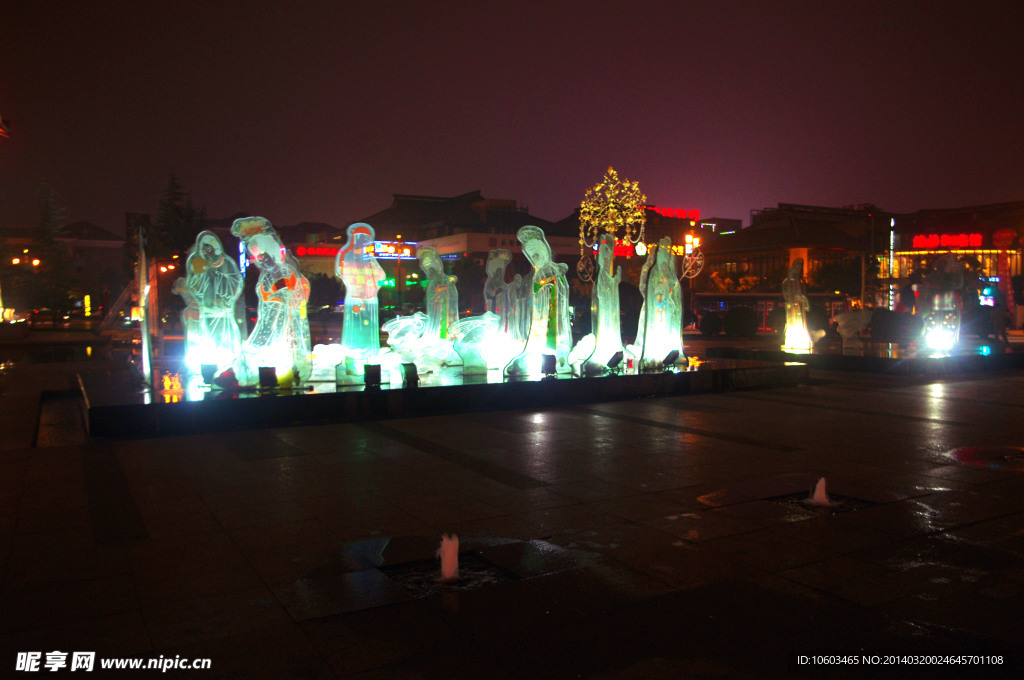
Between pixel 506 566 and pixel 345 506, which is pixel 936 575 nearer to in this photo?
pixel 506 566

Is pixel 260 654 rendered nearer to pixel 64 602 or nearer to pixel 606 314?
pixel 64 602

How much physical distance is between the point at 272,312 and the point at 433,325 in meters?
5.06

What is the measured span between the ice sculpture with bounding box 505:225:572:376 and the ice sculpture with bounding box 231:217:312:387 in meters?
4.05

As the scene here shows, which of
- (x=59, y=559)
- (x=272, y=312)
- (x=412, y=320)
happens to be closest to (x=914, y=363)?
(x=412, y=320)

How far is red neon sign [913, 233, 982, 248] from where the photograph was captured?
45.0 metres

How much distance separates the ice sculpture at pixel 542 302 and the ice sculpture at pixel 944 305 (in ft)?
47.7

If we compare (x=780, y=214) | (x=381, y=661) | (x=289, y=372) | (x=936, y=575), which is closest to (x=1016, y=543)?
(x=936, y=575)

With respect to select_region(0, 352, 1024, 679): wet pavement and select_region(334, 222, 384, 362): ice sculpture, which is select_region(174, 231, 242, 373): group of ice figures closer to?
select_region(334, 222, 384, 362): ice sculpture

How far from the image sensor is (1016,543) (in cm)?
534

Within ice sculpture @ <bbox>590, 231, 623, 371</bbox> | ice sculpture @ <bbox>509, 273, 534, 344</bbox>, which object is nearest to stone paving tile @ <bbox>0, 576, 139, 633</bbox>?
ice sculpture @ <bbox>509, 273, 534, 344</bbox>

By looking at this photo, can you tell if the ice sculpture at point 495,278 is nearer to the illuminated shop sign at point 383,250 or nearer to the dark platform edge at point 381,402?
the dark platform edge at point 381,402

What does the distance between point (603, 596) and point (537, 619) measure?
20.3 inches

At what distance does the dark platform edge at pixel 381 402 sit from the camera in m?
9.73

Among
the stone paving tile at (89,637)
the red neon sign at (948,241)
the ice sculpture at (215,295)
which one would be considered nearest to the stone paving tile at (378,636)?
the stone paving tile at (89,637)
